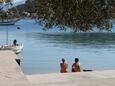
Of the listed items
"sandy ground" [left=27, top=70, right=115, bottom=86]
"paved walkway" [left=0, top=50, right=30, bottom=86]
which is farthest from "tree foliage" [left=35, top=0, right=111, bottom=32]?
"sandy ground" [left=27, top=70, right=115, bottom=86]

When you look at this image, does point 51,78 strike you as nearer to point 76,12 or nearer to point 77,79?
point 77,79

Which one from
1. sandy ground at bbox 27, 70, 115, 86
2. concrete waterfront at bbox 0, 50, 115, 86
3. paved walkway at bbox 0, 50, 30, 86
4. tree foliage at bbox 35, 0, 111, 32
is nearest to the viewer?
tree foliage at bbox 35, 0, 111, 32

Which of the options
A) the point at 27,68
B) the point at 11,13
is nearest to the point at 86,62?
the point at 27,68

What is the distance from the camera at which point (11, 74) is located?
39.1 ft

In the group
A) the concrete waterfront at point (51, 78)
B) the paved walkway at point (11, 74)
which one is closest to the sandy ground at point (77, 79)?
Result: the concrete waterfront at point (51, 78)

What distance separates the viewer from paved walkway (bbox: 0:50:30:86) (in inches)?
437

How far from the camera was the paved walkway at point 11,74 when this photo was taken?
36.4 ft

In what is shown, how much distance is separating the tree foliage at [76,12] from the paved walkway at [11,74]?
2206 mm

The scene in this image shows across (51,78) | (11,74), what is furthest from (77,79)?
(11,74)

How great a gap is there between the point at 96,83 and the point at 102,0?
331 cm

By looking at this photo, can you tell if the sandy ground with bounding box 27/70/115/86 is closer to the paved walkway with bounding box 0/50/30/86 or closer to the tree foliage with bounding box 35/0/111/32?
the paved walkway with bounding box 0/50/30/86

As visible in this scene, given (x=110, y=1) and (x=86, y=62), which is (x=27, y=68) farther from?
(x=110, y=1)

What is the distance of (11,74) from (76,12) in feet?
11.5

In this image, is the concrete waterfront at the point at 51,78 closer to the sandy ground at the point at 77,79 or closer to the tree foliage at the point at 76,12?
the sandy ground at the point at 77,79
